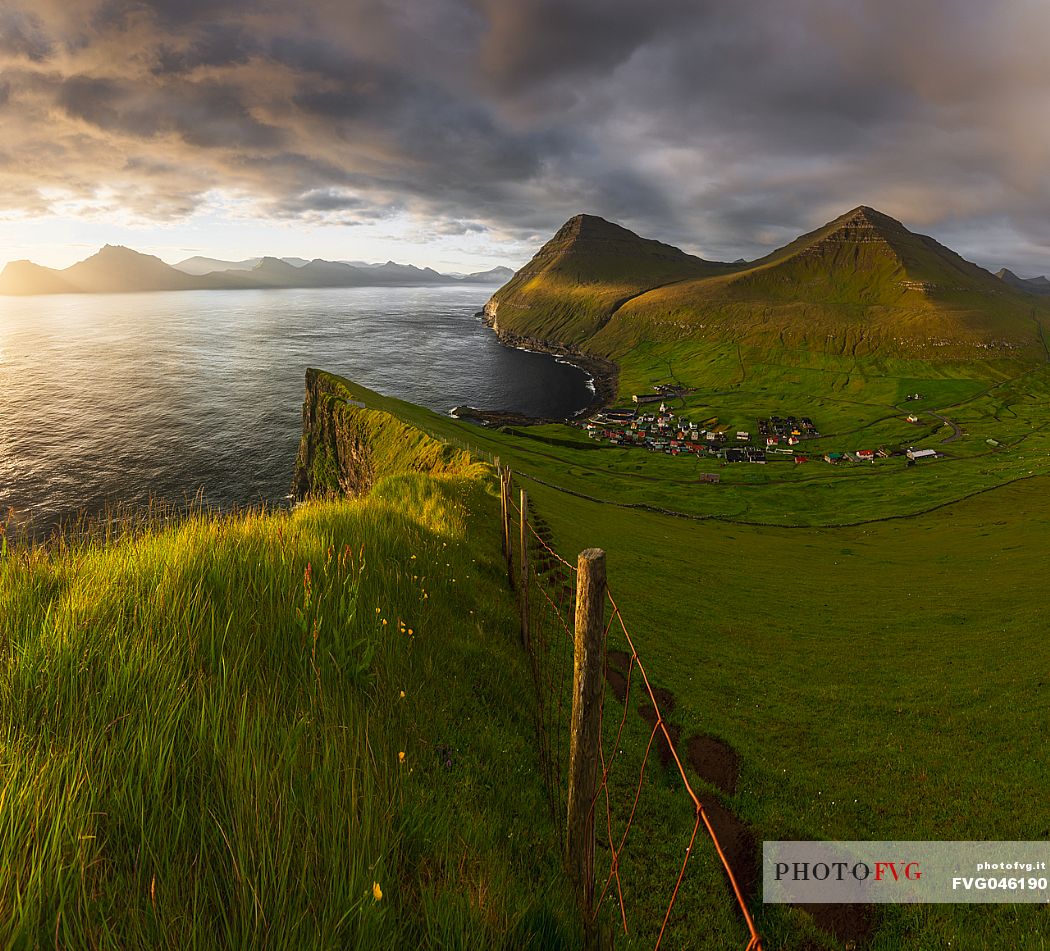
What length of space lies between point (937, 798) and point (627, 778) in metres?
9.97

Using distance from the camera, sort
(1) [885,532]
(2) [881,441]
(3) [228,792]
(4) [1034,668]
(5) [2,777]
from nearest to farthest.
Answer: (5) [2,777], (3) [228,792], (4) [1034,668], (1) [885,532], (2) [881,441]

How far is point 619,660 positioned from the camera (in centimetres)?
1819

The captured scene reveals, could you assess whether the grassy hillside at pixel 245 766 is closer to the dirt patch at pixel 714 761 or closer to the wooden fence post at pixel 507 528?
the wooden fence post at pixel 507 528

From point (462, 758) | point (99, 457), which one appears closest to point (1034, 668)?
point (462, 758)

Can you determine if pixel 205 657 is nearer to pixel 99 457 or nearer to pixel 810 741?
pixel 810 741

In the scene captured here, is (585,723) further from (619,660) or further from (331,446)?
(331,446)

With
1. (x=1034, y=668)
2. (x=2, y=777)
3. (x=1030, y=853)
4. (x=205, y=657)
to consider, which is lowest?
(x=1034, y=668)

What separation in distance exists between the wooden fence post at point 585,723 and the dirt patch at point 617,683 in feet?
37.9

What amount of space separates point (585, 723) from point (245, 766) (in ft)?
9.30

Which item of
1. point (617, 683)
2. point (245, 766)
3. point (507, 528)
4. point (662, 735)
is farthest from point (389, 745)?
point (617, 683)

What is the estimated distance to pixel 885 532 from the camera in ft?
221

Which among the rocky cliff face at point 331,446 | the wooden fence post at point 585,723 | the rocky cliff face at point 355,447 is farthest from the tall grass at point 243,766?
the rocky cliff face at point 331,446

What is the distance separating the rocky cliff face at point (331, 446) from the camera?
185 ft

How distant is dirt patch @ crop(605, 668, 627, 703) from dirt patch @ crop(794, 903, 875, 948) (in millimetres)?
6452
